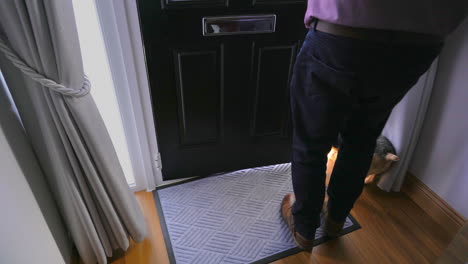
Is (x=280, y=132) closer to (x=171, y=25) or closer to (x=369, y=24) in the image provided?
(x=171, y=25)

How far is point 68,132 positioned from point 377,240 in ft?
4.14

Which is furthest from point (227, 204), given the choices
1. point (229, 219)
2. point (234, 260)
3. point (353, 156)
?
point (353, 156)

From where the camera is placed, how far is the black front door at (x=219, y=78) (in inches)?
47.1

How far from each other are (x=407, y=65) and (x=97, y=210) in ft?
3.56

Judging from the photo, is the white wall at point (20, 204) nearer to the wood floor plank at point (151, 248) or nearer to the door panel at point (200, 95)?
the wood floor plank at point (151, 248)

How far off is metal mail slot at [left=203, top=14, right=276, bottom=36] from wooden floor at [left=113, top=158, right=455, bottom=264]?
0.86m

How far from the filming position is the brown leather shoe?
3.91 feet

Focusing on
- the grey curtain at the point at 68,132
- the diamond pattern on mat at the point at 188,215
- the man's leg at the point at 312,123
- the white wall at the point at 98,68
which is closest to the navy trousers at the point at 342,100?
the man's leg at the point at 312,123

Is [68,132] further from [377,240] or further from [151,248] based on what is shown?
[377,240]

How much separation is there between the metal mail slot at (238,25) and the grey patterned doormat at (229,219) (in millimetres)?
761

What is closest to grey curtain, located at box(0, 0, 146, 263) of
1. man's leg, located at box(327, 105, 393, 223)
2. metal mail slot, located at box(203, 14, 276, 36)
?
metal mail slot, located at box(203, 14, 276, 36)

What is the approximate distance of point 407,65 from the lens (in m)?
0.82

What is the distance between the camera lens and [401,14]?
0.72 metres

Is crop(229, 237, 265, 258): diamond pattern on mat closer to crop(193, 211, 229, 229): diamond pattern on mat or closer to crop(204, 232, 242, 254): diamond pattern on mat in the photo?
crop(204, 232, 242, 254): diamond pattern on mat
